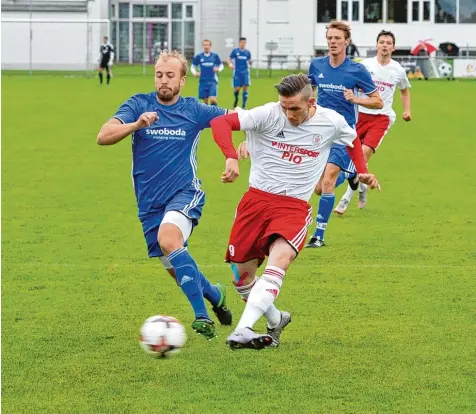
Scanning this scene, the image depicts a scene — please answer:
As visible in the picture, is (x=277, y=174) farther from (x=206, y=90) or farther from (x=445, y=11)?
(x=445, y=11)

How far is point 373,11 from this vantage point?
2537 inches

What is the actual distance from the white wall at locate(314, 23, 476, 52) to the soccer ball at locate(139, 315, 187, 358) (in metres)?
57.3

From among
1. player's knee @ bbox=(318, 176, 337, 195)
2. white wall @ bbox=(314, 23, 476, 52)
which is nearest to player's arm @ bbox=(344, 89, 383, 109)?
player's knee @ bbox=(318, 176, 337, 195)

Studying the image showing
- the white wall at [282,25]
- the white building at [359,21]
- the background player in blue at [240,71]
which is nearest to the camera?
the background player in blue at [240,71]

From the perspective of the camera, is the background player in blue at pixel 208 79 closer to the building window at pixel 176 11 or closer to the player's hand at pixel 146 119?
the player's hand at pixel 146 119

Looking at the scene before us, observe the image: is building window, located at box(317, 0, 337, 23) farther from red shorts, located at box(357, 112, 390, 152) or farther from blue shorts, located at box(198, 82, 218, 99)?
red shorts, located at box(357, 112, 390, 152)

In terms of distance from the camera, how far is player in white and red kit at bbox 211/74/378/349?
7.26m

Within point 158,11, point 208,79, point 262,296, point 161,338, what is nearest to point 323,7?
point 158,11

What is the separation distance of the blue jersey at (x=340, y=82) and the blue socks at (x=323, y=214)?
976 mm

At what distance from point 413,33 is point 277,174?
57742 mm

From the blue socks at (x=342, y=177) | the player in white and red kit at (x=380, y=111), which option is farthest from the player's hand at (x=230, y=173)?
the player in white and red kit at (x=380, y=111)

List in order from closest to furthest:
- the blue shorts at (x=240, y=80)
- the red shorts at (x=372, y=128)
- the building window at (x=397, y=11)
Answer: the red shorts at (x=372, y=128) → the blue shorts at (x=240, y=80) → the building window at (x=397, y=11)

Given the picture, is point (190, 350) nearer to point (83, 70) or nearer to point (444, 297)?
point (444, 297)

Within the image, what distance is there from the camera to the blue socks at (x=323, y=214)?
38.4ft
